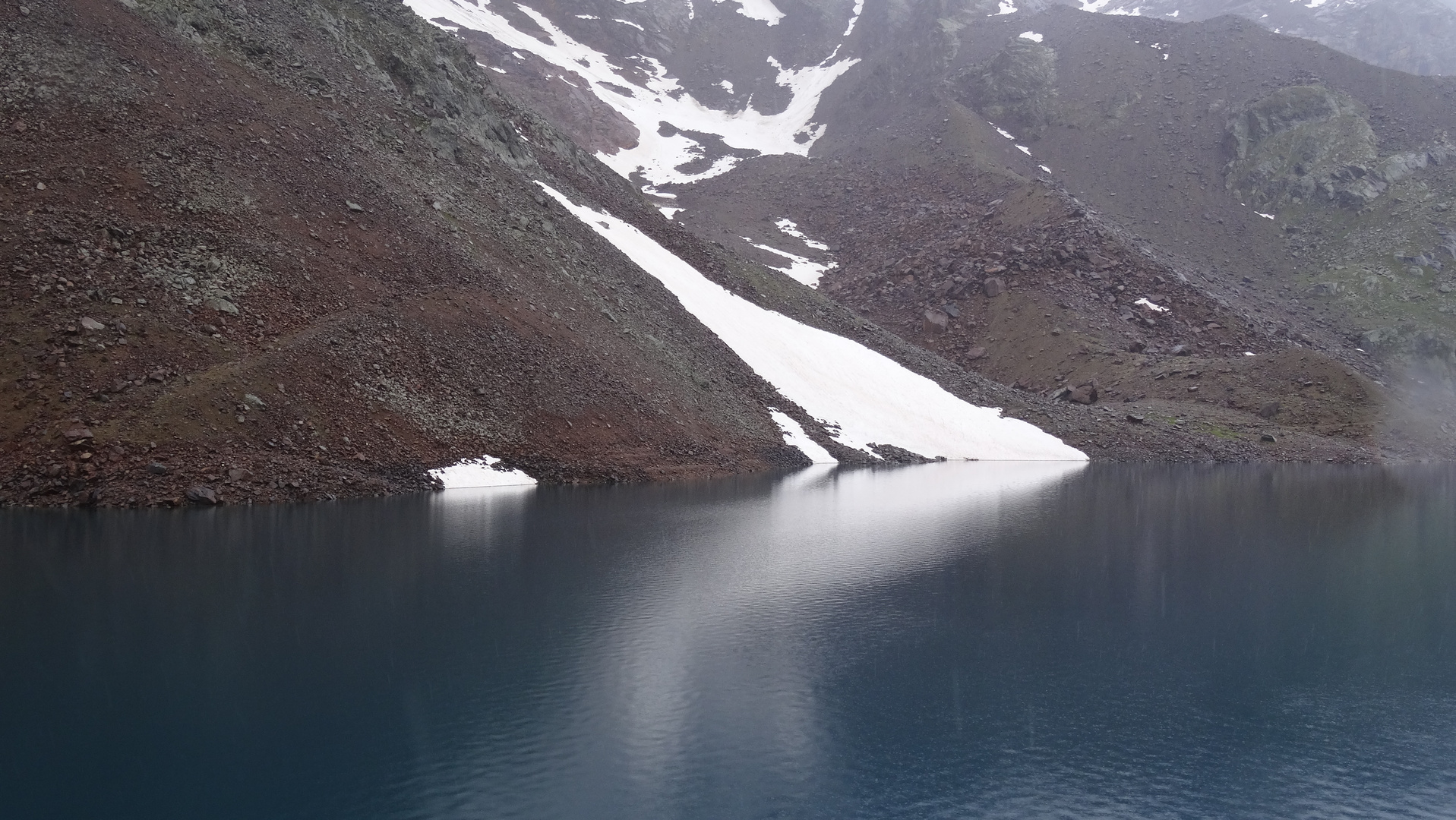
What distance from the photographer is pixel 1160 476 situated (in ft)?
195

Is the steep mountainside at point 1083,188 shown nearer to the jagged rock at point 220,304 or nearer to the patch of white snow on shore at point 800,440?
the patch of white snow on shore at point 800,440

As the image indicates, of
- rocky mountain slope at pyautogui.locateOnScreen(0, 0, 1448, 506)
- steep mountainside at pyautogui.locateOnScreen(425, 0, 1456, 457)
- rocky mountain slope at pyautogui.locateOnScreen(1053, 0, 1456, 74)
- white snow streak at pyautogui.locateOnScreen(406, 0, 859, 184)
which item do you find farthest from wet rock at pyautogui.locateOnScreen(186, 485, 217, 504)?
rocky mountain slope at pyautogui.locateOnScreen(1053, 0, 1456, 74)

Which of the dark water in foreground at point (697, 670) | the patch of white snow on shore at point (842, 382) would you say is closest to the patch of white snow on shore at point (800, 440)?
the patch of white snow on shore at point (842, 382)

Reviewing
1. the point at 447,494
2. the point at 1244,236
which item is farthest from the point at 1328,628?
the point at 1244,236

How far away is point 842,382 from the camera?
216 feet

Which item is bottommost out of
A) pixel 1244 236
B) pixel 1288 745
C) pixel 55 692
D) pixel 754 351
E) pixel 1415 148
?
pixel 1288 745

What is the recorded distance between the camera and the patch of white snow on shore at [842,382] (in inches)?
2493

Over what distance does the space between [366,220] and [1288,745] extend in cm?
4580

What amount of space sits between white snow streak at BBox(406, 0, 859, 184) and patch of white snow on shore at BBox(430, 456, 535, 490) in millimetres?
84823

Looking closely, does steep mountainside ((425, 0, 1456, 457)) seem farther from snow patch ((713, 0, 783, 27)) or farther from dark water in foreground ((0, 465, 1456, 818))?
dark water in foreground ((0, 465, 1456, 818))

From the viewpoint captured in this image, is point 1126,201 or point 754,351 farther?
point 1126,201

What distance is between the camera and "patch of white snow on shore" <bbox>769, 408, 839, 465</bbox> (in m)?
58.1

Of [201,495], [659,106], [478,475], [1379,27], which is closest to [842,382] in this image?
[478,475]

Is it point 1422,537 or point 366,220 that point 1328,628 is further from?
point 366,220
